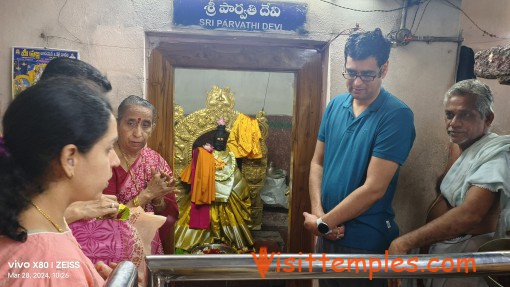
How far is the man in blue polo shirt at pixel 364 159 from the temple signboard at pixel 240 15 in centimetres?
76

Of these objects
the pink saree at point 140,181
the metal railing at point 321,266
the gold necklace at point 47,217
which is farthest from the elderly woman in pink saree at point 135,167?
the metal railing at point 321,266

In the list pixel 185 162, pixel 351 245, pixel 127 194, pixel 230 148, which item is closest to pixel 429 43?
pixel 351 245

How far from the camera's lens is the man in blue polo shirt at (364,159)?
6.28ft

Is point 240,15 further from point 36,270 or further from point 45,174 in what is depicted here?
point 36,270

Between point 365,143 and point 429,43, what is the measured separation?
1376 mm

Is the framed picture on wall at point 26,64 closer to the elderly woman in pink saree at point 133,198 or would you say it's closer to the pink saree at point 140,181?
the elderly woman in pink saree at point 133,198

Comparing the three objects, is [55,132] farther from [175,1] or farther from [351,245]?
[175,1]

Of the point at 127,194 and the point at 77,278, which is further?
the point at 127,194

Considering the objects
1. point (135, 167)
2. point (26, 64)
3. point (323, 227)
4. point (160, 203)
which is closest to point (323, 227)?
point (323, 227)

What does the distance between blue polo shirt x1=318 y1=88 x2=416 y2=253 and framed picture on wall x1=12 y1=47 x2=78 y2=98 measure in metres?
2.02

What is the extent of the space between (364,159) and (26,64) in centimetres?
229

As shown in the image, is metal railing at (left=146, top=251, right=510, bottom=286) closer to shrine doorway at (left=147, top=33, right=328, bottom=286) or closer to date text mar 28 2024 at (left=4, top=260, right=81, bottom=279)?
date text mar 28 2024 at (left=4, top=260, right=81, bottom=279)

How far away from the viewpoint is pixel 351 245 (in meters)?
2.04

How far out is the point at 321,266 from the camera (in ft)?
2.41
